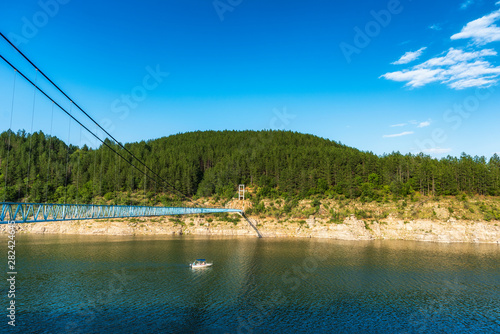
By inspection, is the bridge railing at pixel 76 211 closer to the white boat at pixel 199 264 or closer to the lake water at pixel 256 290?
the lake water at pixel 256 290

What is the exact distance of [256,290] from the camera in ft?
128

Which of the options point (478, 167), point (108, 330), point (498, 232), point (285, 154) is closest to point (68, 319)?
point (108, 330)

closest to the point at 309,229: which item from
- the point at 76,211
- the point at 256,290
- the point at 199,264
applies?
the point at 199,264

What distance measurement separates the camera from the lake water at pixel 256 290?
96.3 feet

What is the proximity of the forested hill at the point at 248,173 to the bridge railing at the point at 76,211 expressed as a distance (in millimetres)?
30594

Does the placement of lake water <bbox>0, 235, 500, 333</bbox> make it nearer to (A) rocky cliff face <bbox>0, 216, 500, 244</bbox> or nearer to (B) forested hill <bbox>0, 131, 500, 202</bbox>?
(A) rocky cliff face <bbox>0, 216, 500, 244</bbox>

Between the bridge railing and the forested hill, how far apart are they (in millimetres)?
30594

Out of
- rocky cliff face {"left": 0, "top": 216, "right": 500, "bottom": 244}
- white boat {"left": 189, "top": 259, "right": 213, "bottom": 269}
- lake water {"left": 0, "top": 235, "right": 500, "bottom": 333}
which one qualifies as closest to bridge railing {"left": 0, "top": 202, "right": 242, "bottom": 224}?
lake water {"left": 0, "top": 235, "right": 500, "bottom": 333}

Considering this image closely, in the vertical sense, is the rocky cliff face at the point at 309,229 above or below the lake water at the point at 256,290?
above

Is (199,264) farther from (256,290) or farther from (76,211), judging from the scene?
(76,211)

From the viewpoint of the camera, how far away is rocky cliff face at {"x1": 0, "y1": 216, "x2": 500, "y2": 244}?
7919cm

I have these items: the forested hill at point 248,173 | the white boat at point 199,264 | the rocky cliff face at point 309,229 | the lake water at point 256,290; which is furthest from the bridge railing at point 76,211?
the forested hill at point 248,173

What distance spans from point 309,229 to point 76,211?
218 ft

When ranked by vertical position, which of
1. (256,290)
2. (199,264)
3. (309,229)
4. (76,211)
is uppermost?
(76,211)
